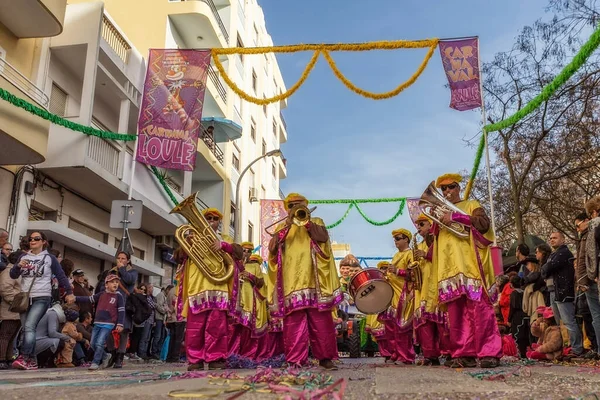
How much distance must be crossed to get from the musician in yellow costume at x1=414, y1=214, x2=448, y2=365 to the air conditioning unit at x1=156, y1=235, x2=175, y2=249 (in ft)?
46.7

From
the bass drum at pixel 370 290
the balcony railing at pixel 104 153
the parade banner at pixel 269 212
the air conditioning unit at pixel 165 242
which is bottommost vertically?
the bass drum at pixel 370 290

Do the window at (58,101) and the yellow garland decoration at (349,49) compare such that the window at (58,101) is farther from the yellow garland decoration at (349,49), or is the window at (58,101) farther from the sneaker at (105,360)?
the sneaker at (105,360)

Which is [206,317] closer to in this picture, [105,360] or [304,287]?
[304,287]

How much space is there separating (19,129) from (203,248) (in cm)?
587

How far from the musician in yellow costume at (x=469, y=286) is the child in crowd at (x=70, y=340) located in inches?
237

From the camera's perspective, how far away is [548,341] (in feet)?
27.2

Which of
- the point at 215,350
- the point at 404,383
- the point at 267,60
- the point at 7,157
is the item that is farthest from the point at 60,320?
the point at 267,60

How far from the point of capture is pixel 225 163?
1053 inches

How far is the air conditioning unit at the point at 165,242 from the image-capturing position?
66.9 feet

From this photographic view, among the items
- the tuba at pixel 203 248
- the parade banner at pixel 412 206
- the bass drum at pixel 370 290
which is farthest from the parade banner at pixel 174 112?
the parade banner at pixel 412 206

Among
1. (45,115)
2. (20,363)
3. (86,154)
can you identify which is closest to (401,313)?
(20,363)

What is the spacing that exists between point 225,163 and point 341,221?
19.5 feet

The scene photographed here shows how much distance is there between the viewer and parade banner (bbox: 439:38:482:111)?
13555 millimetres

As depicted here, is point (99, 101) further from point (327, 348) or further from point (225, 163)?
point (327, 348)
